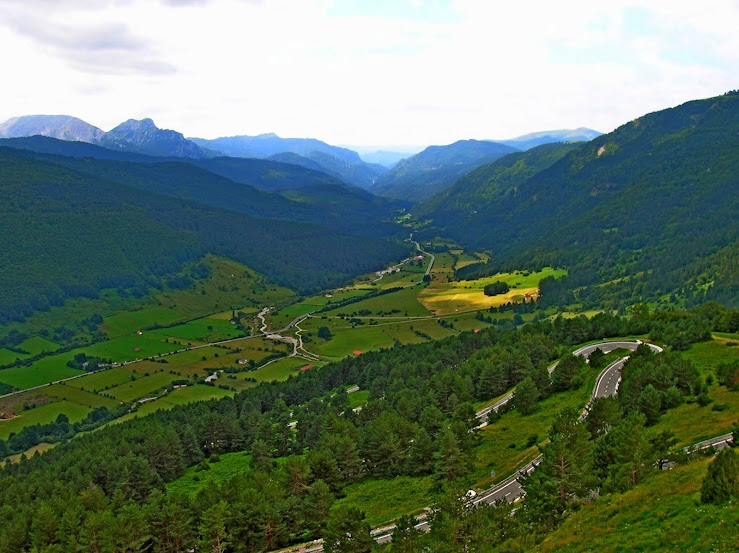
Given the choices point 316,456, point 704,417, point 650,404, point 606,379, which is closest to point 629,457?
point 704,417

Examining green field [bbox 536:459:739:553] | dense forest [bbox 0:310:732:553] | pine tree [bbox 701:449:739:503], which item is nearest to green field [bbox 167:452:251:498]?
dense forest [bbox 0:310:732:553]

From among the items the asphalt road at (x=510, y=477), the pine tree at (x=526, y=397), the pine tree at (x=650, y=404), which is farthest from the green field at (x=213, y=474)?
the pine tree at (x=650, y=404)

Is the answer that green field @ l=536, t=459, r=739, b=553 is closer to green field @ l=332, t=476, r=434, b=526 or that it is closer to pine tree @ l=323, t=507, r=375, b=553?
pine tree @ l=323, t=507, r=375, b=553

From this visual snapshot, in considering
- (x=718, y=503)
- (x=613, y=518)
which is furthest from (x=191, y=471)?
(x=718, y=503)

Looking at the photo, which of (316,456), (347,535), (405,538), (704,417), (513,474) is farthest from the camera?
(316,456)

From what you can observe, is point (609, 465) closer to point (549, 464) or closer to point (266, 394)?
point (549, 464)

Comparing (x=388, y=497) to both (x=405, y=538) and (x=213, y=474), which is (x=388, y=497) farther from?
(x=213, y=474)
